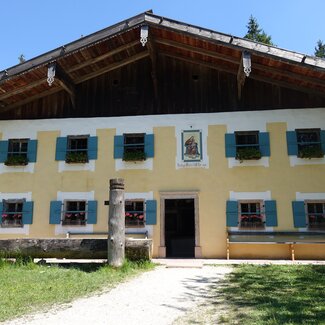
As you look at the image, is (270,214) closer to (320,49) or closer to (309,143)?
(309,143)

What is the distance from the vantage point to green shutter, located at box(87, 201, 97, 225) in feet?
40.1

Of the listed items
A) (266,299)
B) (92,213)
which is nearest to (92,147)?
(92,213)

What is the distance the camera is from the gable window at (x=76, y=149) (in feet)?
41.7

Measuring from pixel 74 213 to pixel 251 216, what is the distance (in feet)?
18.7

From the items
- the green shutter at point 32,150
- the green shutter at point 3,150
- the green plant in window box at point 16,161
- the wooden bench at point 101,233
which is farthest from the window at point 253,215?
the green shutter at point 3,150

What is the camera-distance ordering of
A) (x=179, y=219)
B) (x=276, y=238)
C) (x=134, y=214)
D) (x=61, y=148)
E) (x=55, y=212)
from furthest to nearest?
(x=179, y=219), (x=61, y=148), (x=55, y=212), (x=134, y=214), (x=276, y=238)

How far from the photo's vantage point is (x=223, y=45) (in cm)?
1123

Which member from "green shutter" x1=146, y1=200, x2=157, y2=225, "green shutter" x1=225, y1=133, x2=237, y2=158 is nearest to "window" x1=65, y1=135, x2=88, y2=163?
"green shutter" x1=146, y1=200, x2=157, y2=225

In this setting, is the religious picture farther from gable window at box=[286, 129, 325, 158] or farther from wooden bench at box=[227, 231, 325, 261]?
gable window at box=[286, 129, 325, 158]

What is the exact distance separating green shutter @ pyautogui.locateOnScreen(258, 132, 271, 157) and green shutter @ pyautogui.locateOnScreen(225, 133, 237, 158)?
844 millimetres

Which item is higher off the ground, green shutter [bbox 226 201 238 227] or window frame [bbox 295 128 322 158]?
window frame [bbox 295 128 322 158]

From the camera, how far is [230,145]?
1229cm

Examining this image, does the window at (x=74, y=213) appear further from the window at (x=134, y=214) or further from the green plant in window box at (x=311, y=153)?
the green plant in window box at (x=311, y=153)

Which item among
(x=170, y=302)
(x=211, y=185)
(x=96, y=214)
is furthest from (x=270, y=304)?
(x=96, y=214)
